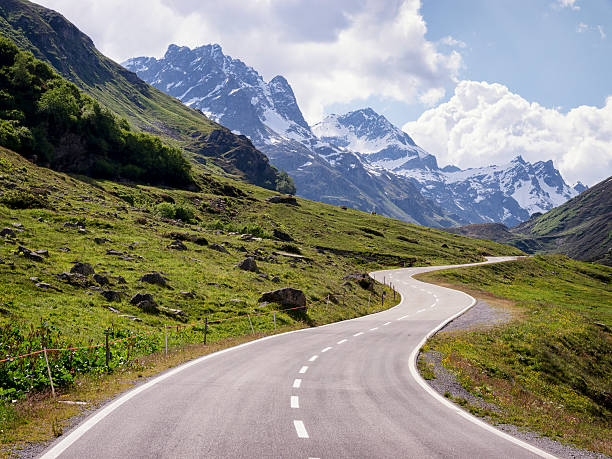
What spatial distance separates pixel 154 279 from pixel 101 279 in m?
3.64

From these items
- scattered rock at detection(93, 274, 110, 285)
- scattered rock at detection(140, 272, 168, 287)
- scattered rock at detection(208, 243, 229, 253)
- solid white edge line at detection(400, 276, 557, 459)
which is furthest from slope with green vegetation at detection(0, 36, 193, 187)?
solid white edge line at detection(400, 276, 557, 459)

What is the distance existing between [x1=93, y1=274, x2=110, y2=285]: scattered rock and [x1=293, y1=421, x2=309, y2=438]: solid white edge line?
20.7 meters

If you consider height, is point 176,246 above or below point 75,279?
above

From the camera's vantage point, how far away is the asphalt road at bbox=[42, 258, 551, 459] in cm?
788

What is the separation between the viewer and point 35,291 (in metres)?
21.9

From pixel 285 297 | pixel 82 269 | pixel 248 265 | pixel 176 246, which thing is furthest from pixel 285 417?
pixel 176 246

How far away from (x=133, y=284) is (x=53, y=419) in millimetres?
19021

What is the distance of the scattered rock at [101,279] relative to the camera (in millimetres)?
25961

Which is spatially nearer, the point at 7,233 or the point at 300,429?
the point at 300,429

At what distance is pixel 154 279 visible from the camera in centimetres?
2891

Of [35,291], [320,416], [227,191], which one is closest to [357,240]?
[227,191]

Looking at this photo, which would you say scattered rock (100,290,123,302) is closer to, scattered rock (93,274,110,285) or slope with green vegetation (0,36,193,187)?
scattered rock (93,274,110,285)

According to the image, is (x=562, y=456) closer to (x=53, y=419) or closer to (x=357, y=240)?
(x=53, y=419)

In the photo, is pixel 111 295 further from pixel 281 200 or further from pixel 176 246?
pixel 281 200
